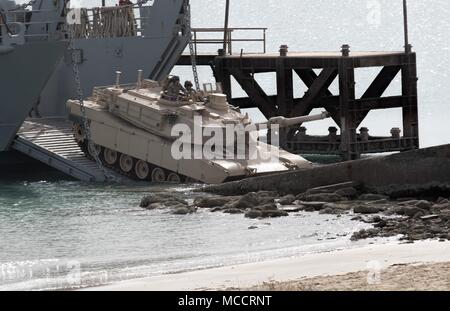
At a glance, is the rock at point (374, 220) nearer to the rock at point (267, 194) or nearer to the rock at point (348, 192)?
the rock at point (348, 192)

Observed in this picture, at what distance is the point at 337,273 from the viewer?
64.3 ft

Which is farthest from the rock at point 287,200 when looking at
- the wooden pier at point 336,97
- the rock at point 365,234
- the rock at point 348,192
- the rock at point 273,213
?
the wooden pier at point 336,97

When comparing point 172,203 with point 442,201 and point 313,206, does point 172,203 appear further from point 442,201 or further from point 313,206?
point 442,201

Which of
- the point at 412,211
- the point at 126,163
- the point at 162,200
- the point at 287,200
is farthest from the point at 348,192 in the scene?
the point at 126,163

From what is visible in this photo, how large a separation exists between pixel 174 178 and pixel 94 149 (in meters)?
2.53

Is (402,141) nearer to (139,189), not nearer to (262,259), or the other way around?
(139,189)

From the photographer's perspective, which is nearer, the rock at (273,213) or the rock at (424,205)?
the rock at (424,205)

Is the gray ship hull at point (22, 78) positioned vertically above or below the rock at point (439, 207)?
above

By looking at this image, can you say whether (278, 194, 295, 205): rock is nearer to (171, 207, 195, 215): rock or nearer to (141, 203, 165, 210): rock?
(171, 207, 195, 215): rock

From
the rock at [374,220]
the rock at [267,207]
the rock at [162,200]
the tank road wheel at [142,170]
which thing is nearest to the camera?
the rock at [374,220]

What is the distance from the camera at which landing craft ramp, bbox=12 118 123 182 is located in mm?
34906

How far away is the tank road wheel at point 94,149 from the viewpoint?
3478 cm

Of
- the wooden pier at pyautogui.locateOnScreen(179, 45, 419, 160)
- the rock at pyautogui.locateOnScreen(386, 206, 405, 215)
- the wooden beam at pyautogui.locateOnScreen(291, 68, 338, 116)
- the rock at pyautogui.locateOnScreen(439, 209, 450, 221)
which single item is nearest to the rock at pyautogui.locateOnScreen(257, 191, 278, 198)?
the rock at pyautogui.locateOnScreen(386, 206, 405, 215)
